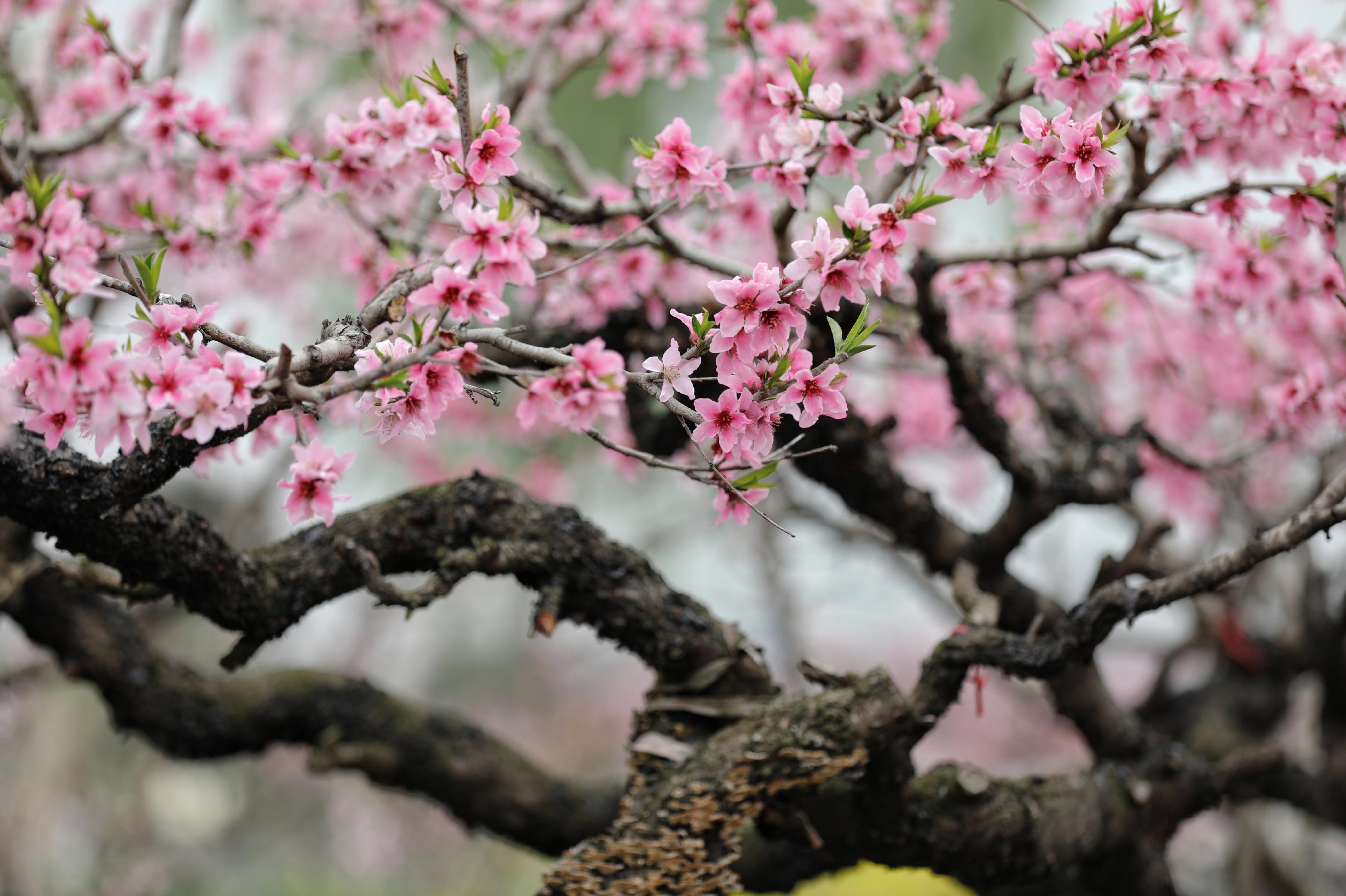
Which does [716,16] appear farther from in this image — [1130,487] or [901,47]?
[1130,487]

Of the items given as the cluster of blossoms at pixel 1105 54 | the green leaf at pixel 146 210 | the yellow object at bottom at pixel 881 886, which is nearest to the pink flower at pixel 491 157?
the cluster of blossoms at pixel 1105 54

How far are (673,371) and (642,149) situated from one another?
0.58 meters

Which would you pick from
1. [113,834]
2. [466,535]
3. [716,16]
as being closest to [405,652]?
[113,834]

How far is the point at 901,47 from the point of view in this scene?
334cm

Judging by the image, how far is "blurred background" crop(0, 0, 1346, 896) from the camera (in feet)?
19.4

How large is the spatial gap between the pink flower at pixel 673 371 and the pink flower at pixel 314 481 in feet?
1.83

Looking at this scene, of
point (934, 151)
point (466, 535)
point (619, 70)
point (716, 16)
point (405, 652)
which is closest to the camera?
point (934, 151)

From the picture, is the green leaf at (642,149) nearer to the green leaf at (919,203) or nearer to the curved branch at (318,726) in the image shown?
the green leaf at (919,203)

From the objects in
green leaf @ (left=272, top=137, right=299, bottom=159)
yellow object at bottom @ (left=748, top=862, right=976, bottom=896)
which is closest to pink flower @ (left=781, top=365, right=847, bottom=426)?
green leaf @ (left=272, top=137, right=299, bottom=159)

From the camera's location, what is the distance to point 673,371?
1.60 metres

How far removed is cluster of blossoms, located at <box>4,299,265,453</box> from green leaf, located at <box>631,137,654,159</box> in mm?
875

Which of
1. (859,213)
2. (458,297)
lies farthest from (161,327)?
(859,213)

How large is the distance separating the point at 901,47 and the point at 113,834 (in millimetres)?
7317

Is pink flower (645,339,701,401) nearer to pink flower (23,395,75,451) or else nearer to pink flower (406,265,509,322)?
pink flower (406,265,509,322)
